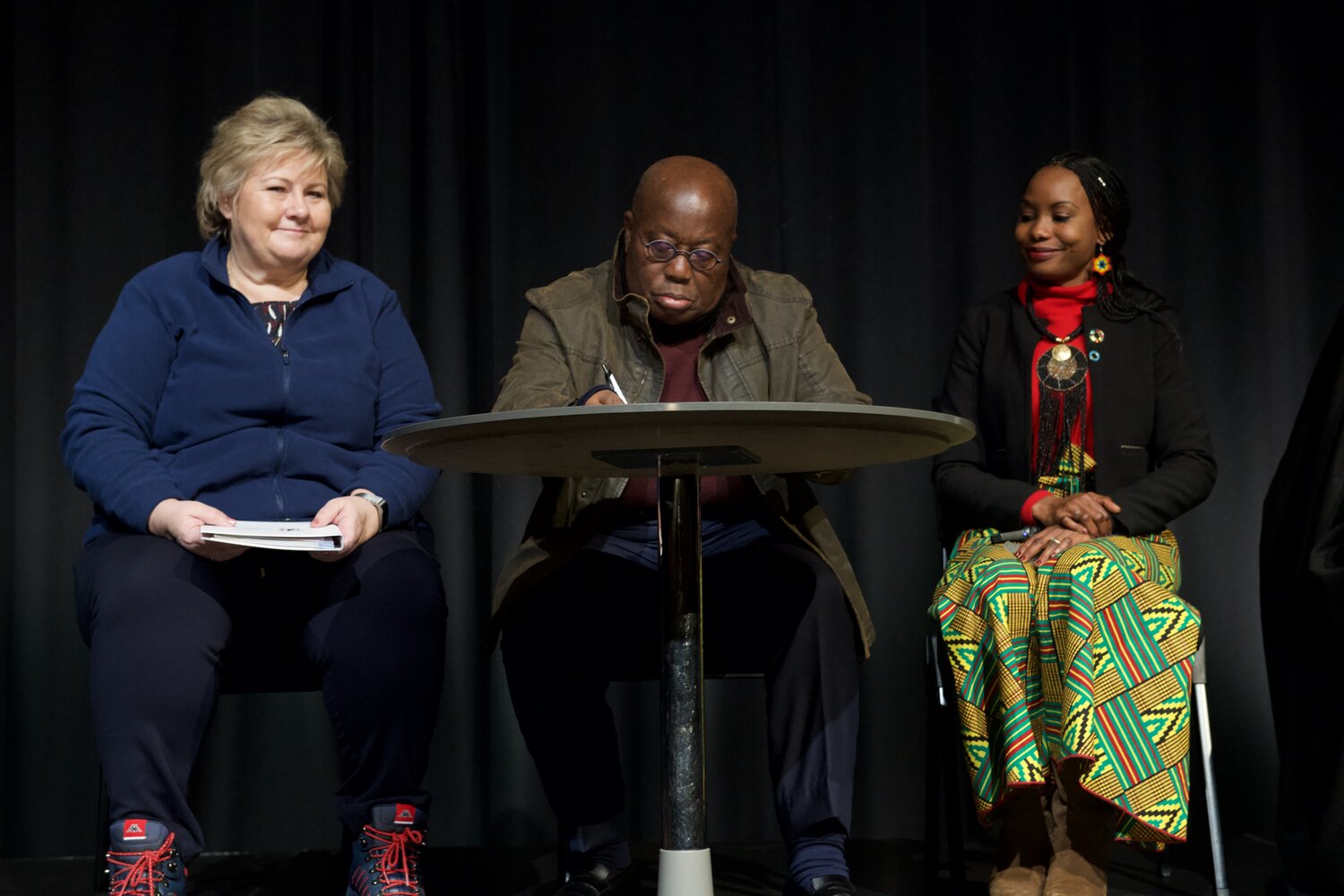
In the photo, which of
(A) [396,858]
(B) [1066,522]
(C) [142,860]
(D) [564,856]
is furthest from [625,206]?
(C) [142,860]

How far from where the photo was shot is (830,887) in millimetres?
2176

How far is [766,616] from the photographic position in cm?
243

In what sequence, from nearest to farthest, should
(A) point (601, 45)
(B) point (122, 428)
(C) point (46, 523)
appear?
(B) point (122, 428)
(C) point (46, 523)
(A) point (601, 45)

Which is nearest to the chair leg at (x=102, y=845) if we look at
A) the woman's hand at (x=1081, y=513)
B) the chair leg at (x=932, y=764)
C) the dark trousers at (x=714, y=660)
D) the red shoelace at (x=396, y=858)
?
the red shoelace at (x=396, y=858)

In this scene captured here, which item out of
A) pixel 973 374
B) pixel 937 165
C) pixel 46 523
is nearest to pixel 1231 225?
pixel 937 165

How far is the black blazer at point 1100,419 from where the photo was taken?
9.11 ft

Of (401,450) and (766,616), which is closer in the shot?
(401,450)

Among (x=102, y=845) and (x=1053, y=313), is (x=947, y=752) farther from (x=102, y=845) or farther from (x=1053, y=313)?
(x=102, y=845)

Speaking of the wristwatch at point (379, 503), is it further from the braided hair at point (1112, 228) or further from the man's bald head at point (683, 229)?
the braided hair at point (1112, 228)

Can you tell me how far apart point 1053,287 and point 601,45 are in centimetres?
129

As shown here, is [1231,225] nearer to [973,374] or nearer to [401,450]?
[973,374]

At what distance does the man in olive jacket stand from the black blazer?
0.43 meters

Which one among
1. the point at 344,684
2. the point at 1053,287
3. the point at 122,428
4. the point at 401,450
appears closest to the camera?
the point at 401,450

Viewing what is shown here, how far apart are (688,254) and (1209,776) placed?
51.0 inches
